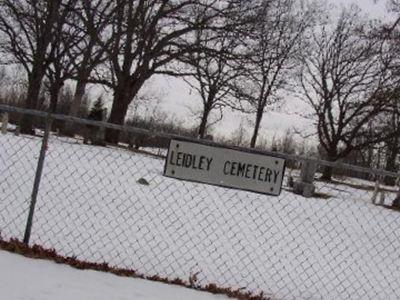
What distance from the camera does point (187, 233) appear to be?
29.5ft

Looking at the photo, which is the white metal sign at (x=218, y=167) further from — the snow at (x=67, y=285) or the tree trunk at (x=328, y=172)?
the tree trunk at (x=328, y=172)

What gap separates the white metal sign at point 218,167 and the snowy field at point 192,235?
1225mm

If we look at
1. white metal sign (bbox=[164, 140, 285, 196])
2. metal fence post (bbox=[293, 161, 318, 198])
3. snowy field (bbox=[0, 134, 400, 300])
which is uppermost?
white metal sign (bbox=[164, 140, 285, 196])

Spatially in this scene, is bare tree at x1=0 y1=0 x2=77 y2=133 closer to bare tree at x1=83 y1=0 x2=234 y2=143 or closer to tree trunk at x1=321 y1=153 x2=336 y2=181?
bare tree at x1=83 y1=0 x2=234 y2=143

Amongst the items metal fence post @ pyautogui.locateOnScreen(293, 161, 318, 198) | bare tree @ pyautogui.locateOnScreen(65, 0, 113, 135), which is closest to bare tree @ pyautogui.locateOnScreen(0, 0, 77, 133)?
bare tree @ pyautogui.locateOnScreen(65, 0, 113, 135)

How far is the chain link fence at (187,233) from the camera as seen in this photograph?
6953 mm

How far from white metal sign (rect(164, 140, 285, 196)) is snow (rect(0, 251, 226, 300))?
111 centimetres

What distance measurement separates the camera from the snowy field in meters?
7.07

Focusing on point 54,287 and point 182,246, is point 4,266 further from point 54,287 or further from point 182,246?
point 182,246

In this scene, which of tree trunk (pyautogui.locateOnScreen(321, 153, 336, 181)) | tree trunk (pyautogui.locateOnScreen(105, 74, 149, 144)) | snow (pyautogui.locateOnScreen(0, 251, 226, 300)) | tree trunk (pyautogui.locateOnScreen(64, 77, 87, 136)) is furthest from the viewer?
tree trunk (pyautogui.locateOnScreen(321, 153, 336, 181))

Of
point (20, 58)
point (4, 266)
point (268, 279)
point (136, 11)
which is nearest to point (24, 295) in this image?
point (4, 266)

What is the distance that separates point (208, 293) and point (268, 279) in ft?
5.68

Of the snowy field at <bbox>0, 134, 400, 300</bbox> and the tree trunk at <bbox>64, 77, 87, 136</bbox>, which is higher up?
the tree trunk at <bbox>64, 77, 87, 136</bbox>

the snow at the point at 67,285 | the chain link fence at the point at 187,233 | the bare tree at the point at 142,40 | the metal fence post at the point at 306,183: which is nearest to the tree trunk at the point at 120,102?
the bare tree at the point at 142,40
